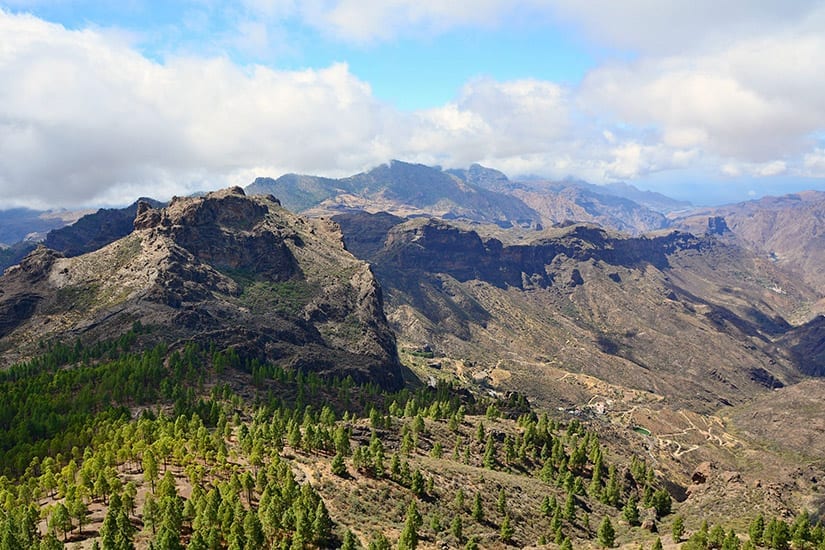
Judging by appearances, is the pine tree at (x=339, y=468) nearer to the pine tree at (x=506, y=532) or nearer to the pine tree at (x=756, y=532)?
the pine tree at (x=506, y=532)

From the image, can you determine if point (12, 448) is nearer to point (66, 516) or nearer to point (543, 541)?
point (66, 516)

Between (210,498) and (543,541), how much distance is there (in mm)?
73953

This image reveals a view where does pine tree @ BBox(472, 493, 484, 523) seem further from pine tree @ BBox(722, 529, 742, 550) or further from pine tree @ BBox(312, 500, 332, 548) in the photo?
pine tree @ BBox(722, 529, 742, 550)

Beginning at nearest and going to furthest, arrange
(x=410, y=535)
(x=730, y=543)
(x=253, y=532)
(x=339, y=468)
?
(x=253, y=532)
(x=730, y=543)
(x=410, y=535)
(x=339, y=468)

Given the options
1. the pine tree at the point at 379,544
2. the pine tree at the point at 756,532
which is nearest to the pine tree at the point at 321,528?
the pine tree at the point at 379,544

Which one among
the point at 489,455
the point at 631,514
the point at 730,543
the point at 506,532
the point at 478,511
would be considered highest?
the point at 730,543

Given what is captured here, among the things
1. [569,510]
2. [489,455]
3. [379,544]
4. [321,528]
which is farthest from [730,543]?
[321,528]

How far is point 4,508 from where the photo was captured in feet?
349

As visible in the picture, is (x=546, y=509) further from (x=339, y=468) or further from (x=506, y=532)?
(x=339, y=468)

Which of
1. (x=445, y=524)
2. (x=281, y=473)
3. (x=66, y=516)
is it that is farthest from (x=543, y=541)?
(x=66, y=516)

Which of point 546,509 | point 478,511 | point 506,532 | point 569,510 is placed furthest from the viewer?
point 569,510

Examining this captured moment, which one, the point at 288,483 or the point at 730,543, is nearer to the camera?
the point at 730,543

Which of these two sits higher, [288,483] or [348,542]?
[288,483]

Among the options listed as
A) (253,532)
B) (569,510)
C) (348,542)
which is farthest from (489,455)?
(253,532)
